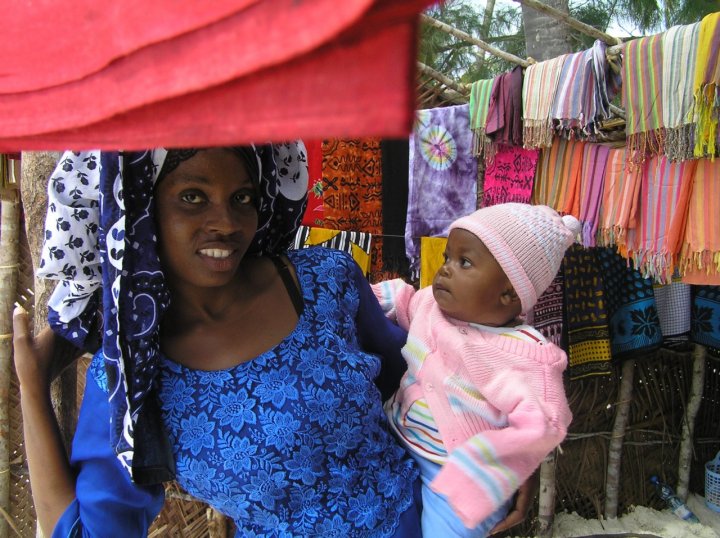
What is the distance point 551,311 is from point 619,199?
3.28ft

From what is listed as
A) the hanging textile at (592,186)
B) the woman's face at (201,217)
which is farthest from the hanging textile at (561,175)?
the woman's face at (201,217)

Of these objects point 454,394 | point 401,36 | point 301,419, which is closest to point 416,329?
point 454,394

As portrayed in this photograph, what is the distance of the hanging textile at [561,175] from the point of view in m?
2.91

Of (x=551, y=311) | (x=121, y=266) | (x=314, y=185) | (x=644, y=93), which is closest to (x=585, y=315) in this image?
(x=551, y=311)

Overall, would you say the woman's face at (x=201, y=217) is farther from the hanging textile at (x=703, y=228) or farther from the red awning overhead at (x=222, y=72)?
the hanging textile at (x=703, y=228)

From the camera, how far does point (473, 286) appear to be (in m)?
1.67

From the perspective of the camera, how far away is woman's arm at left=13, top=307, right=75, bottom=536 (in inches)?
48.3

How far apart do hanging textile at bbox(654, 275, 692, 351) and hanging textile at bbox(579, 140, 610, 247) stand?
117 cm

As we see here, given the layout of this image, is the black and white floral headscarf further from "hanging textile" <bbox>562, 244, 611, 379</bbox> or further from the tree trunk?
the tree trunk

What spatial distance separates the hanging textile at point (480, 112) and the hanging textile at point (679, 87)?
3.40ft

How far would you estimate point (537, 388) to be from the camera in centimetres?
146

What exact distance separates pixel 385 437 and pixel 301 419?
0.34 meters

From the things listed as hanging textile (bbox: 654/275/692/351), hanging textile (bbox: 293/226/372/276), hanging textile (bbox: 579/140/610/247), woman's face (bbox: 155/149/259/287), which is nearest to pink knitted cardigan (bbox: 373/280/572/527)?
woman's face (bbox: 155/149/259/287)

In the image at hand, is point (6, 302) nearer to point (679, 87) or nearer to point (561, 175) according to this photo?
point (561, 175)
